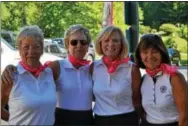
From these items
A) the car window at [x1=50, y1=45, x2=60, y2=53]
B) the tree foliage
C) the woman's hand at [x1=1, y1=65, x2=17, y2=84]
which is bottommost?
the car window at [x1=50, y1=45, x2=60, y2=53]

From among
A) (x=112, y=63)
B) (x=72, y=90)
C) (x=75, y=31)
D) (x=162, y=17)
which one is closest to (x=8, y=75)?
(x=72, y=90)

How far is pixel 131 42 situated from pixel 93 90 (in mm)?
1165

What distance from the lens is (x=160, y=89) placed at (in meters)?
2.29

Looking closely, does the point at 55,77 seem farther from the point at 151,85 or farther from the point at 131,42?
the point at 131,42

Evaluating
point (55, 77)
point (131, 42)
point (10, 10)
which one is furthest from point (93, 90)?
point (10, 10)

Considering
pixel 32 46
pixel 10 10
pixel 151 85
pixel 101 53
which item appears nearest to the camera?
pixel 32 46

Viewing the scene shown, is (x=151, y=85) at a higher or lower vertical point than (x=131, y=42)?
lower

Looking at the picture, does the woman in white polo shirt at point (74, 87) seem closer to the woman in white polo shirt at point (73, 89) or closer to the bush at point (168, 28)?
the woman in white polo shirt at point (73, 89)

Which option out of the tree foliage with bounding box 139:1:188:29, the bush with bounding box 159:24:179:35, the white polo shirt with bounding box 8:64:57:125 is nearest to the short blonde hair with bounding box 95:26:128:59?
the white polo shirt with bounding box 8:64:57:125

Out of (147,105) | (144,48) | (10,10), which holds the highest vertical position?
(10,10)

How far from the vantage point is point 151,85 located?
2355 mm

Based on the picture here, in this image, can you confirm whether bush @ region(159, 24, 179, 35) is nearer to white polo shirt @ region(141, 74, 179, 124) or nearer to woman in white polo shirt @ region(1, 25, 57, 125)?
white polo shirt @ region(141, 74, 179, 124)

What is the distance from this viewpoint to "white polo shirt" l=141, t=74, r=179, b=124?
226 cm

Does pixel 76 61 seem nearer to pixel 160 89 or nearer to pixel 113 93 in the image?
pixel 113 93
